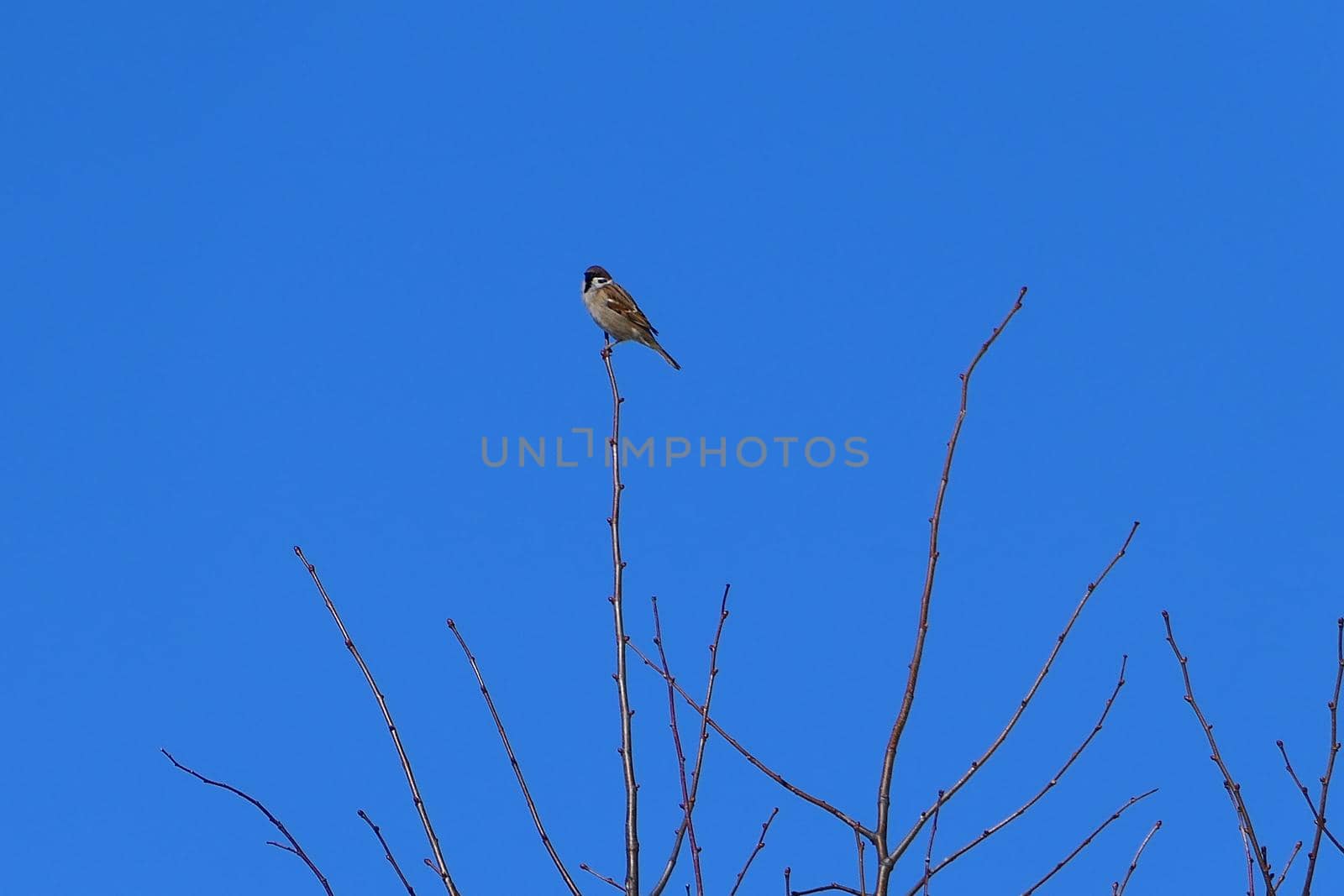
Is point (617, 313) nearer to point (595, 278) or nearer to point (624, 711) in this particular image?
point (595, 278)

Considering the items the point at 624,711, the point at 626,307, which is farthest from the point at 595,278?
the point at 624,711

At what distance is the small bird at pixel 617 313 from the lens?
11453 mm

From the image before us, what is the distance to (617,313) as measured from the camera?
11.4 metres

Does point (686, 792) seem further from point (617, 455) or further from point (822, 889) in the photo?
point (617, 455)

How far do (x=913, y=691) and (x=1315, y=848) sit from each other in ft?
2.85

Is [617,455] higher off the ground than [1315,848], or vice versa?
[617,455]

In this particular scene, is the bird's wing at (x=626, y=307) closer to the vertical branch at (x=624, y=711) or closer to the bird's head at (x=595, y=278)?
the bird's head at (x=595, y=278)

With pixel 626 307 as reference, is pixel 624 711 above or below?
below

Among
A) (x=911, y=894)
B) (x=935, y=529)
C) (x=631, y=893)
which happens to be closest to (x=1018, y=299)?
(x=935, y=529)

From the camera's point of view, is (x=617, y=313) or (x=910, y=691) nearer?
(x=910, y=691)

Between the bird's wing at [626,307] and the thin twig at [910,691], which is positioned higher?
the bird's wing at [626,307]

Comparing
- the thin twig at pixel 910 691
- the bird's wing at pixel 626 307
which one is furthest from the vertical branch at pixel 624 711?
the bird's wing at pixel 626 307

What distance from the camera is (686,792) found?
128 inches

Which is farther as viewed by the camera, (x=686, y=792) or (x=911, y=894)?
(x=686, y=792)
